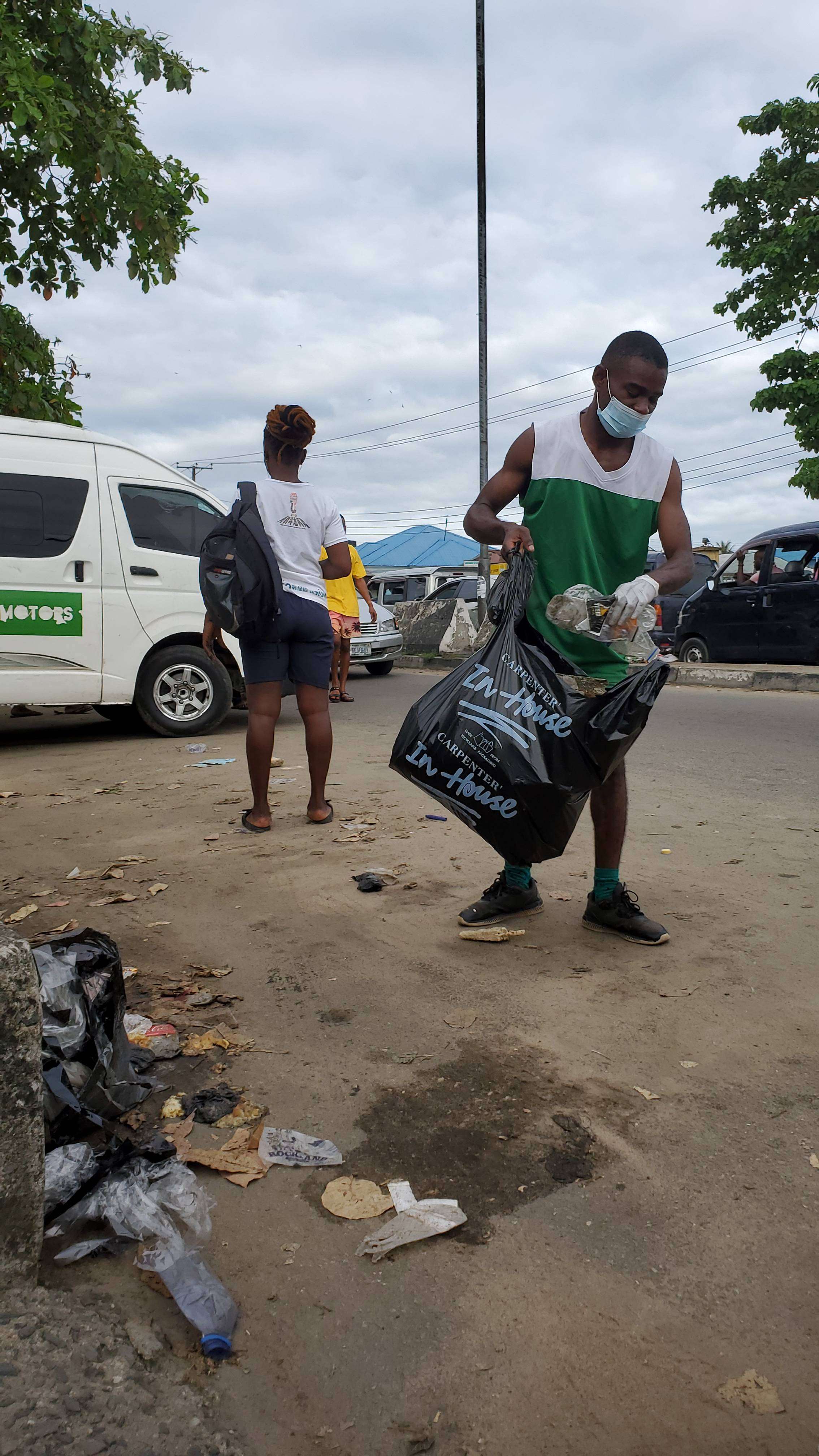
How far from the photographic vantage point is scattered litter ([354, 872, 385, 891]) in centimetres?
364

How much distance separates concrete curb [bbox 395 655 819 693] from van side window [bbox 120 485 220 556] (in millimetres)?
3623

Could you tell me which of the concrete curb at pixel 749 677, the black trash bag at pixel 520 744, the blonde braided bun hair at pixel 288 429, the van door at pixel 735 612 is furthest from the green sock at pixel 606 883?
the van door at pixel 735 612

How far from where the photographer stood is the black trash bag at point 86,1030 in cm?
200

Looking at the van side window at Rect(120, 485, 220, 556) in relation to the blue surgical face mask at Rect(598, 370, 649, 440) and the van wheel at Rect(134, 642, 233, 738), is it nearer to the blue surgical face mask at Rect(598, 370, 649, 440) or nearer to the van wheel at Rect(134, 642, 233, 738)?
the van wheel at Rect(134, 642, 233, 738)

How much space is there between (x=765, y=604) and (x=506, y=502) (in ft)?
32.7

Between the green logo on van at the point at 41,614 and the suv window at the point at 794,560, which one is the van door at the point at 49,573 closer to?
the green logo on van at the point at 41,614

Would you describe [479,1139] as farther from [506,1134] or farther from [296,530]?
[296,530]

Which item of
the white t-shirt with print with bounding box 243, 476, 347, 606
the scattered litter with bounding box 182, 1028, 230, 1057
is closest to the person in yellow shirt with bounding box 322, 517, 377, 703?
the white t-shirt with print with bounding box 243, 476, 347, 606

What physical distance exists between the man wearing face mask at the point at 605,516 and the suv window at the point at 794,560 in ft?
31.0

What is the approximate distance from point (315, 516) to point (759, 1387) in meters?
3.88

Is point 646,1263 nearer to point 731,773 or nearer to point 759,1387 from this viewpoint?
point 759,1387

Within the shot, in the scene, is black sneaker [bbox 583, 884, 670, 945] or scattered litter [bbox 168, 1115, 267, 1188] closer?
scattered litter [bbox 168, 1115, 267, 1188]

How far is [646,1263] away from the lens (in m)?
1.67

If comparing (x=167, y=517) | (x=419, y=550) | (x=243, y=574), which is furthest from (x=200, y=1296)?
(x=419, y=550)
